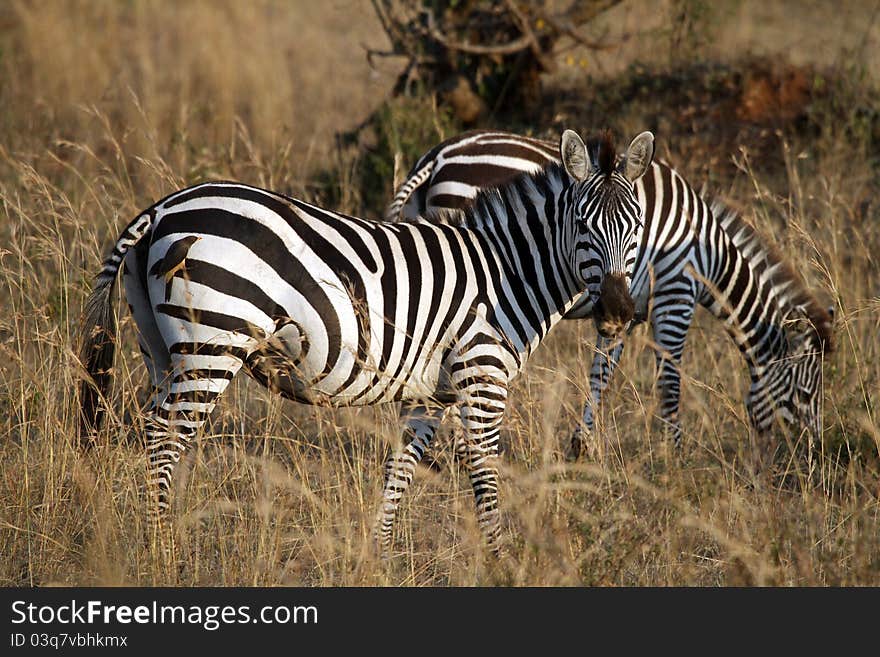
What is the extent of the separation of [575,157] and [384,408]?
2.08 meters

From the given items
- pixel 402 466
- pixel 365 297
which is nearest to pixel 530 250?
pixel 365 297

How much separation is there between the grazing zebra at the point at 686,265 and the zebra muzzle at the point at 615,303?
1697mm

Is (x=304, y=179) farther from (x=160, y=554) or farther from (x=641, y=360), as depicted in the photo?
(x=160, y=554)

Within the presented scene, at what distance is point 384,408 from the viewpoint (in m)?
6.00

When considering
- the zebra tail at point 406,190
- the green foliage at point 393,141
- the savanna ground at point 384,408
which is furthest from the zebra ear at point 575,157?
the green foliage at point 393,141

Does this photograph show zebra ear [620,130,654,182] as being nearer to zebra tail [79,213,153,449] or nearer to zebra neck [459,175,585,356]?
zebra neck [459,175,585,356]

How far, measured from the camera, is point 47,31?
13.0m

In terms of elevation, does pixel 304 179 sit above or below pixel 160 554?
above

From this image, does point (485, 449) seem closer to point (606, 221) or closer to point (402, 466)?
point (402, 466)

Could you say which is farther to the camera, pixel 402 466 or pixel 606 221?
pixel 402 466

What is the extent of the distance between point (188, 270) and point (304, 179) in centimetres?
565

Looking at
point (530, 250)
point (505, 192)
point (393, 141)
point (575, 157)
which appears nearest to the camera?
point (575, 157)

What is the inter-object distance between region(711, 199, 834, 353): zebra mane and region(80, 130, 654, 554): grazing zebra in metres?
2.01
